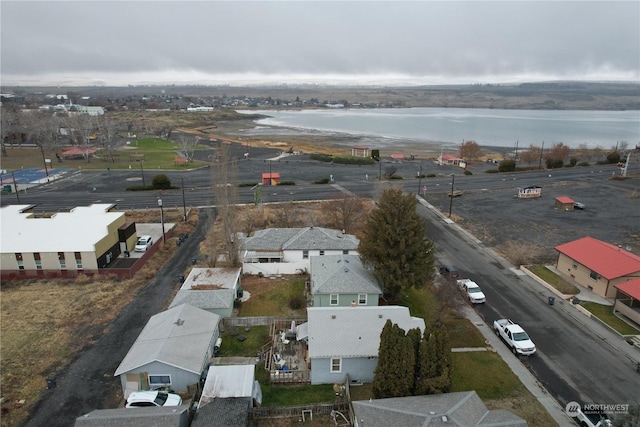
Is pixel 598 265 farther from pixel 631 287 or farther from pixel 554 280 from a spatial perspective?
pixel 631 287

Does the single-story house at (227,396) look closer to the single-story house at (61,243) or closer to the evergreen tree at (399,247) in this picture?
the evergreen tree at (399,247)

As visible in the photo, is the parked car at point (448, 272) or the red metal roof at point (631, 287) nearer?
the red metal roof at point (631, 287)

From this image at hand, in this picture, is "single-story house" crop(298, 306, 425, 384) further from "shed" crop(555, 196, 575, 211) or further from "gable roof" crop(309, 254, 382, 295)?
"shed" crop(555, 196, 575, 211)

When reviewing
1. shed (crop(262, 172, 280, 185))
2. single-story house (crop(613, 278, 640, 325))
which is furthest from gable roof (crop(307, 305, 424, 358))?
shed (crop(262, 172, 280, 185))

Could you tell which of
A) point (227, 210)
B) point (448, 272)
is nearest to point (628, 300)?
point (448, 272)

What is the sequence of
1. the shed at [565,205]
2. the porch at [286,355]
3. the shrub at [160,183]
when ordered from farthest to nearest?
the shrub at [160,183]
the shed at [565,205]
the porch at [286,355]

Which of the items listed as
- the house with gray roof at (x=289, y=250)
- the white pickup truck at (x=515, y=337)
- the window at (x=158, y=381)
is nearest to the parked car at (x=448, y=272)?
the white pickup truck at (x=515, y=337)

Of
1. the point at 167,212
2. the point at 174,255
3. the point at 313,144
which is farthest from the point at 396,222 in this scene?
the point at 313,144
